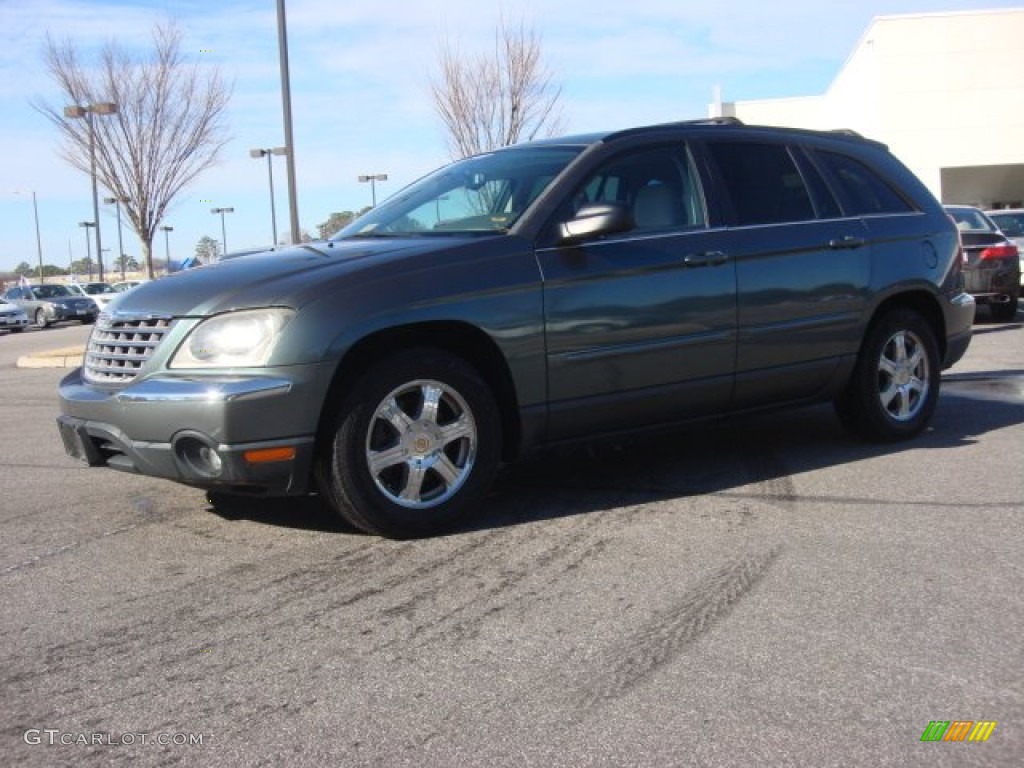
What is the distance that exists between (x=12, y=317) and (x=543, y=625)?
115ft

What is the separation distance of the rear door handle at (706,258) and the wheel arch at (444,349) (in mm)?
1164

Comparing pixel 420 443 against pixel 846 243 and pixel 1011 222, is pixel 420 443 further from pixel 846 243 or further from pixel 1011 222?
pixel 1011 222

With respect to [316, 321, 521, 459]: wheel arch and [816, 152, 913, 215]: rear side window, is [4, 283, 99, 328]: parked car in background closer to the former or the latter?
[816, 152, 913, 215]: rear side window

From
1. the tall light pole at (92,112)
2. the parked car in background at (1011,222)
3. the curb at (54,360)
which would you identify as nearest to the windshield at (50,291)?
the tall light pole at (92,112)

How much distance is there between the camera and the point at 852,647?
3.29 m

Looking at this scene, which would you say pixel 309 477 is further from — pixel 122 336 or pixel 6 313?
pixel 6 313

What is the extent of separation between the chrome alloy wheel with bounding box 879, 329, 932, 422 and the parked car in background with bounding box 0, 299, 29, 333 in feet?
110

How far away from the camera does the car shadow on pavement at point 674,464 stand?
504 cm

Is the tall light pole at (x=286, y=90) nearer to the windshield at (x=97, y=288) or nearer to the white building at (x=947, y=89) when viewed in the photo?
the windshield at (x=97, y=288)

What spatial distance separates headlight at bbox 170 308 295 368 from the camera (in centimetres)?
416

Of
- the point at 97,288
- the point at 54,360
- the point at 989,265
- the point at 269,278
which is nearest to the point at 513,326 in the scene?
the point at 269,278

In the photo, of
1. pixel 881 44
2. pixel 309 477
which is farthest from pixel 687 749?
pixel 881 44

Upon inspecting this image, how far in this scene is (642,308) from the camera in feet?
16.4

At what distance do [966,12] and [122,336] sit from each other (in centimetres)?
4387
